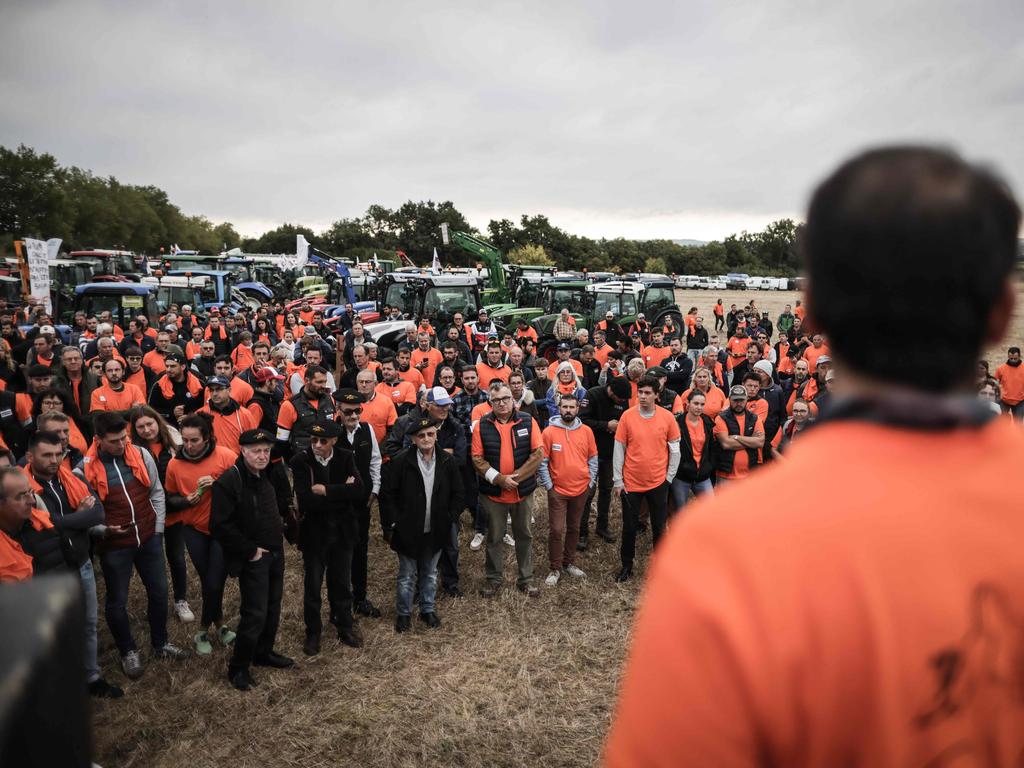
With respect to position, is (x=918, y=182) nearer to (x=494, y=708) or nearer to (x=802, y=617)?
(x=802, y=617)

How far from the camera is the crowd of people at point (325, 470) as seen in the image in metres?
4.35

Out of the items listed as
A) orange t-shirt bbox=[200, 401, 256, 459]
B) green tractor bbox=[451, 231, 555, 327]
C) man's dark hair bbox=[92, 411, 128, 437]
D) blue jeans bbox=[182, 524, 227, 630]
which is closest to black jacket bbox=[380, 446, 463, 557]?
blue jeans bbox=[182, 524, 227, 630]

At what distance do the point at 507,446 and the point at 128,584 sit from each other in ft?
10.7

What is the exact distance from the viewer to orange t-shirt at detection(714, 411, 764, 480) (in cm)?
614

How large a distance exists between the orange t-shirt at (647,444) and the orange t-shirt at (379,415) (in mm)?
2599

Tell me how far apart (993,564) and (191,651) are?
5.61 meters

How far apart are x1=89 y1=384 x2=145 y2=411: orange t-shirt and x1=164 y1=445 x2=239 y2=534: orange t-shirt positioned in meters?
2.25

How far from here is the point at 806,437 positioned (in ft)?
2.41

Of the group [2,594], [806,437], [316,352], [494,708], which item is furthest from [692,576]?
[316,352]

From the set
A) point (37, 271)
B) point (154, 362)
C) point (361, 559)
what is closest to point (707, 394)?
point (361, 559)

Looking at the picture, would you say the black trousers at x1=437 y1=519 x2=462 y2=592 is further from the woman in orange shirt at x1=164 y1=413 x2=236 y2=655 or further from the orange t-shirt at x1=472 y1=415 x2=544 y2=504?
the woman in orange shirt at x1=164 y1=413 x2=236 y2=655

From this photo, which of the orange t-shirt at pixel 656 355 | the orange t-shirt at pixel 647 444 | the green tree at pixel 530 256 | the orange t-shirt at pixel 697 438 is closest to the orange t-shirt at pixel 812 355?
the orange t-shirt at pixel 656 355

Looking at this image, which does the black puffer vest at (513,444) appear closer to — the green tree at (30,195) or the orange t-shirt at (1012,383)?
the orange t-shirt at (1012,383)

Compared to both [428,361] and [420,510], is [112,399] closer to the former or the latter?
[420,510]
